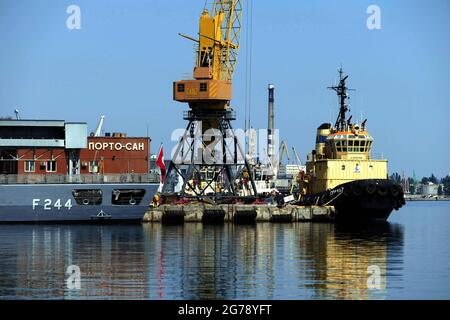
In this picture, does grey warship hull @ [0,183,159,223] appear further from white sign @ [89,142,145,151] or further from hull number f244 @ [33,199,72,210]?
white sign @ [89,142,145,151]

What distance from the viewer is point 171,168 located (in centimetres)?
10875

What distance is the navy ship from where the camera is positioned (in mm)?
87125

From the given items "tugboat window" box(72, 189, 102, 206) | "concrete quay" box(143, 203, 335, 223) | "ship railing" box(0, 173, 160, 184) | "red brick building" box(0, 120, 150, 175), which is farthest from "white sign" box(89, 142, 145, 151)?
"tugboat window" box(72, 189, 102, 206)

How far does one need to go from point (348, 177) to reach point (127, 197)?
2370cm

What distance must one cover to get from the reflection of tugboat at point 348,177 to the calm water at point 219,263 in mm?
12439

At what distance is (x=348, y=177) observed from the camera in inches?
3989

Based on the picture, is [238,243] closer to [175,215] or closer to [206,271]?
[206,271]

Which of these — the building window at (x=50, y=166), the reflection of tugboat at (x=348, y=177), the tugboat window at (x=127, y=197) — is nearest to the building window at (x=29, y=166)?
the building window at (x=50, y=166)

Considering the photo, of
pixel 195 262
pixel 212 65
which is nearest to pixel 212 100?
pixel 212 65

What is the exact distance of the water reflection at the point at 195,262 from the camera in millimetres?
43750

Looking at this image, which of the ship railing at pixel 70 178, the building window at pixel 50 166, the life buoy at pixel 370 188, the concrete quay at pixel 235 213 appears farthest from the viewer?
the concrete quay at pixel 235 213

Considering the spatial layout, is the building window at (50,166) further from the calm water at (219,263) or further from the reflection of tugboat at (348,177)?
the reflection of tugboat at (348,177)
